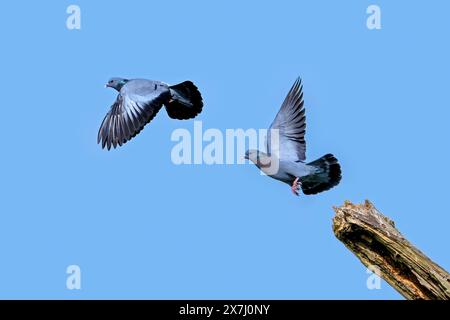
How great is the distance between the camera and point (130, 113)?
13750 millimetres

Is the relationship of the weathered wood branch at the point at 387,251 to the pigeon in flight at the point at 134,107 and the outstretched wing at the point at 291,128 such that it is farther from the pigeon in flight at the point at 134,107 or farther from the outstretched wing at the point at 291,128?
the pigeon in flight at the point at 134,107

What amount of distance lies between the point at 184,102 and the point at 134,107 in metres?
0.95

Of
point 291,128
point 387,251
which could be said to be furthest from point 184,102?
point 387,251

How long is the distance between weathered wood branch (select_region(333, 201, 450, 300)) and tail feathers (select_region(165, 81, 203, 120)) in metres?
4.96

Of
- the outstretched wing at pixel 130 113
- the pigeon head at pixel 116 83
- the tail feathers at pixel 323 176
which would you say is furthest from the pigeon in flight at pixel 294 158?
the pigeon head at pixel 116 83

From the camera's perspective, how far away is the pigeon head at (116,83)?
14.7 meters

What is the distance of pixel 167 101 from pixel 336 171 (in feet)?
9.17

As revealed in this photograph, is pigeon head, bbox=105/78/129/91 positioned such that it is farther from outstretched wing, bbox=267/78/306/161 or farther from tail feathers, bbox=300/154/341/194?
tail feathers, bbox=300/154/341/194

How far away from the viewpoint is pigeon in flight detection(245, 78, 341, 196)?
42.0 ft

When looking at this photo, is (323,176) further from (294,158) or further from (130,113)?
(130,113)

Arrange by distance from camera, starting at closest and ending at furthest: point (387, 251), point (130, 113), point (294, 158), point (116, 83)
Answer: point (387, 251) < point (294, 158) < point (130, 113) < point (116, 83)

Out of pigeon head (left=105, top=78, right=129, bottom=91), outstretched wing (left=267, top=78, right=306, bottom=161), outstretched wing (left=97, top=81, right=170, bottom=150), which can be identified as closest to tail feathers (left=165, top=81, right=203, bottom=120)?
outstretched wing (left=97, top=81, right=170, bottom=150)
